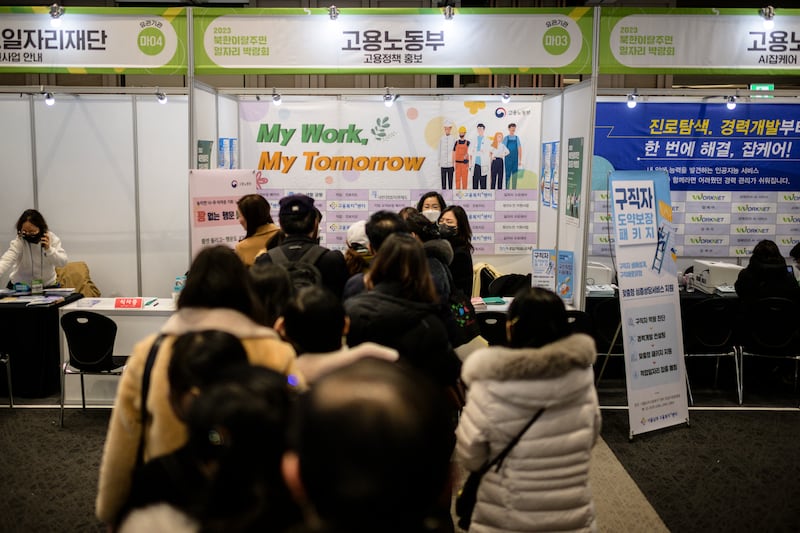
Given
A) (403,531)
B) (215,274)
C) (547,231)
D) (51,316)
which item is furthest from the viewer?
(547,231)

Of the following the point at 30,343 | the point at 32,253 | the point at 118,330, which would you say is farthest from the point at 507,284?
the point at 32,253

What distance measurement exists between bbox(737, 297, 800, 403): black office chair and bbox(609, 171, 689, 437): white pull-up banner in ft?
3.13

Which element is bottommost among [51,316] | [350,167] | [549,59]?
[51,316]

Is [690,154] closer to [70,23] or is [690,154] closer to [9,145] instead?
[70,23]

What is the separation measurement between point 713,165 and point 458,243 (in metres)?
3.11

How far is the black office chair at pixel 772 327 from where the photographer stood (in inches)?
217

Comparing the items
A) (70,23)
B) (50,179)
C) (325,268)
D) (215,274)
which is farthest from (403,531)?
(50,179)

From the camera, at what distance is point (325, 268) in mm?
3600

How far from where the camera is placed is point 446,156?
22.5ft

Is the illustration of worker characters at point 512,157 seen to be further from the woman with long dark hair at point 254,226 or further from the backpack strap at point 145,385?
the backpack strap at point 145,385

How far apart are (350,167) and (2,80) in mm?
4948

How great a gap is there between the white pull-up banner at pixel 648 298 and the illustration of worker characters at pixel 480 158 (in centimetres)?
213

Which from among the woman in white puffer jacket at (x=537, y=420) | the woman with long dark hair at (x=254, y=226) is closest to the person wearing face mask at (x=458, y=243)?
the woman with long dark hair at (x=254, y=226)

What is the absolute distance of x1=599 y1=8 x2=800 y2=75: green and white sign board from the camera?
16.2ft
